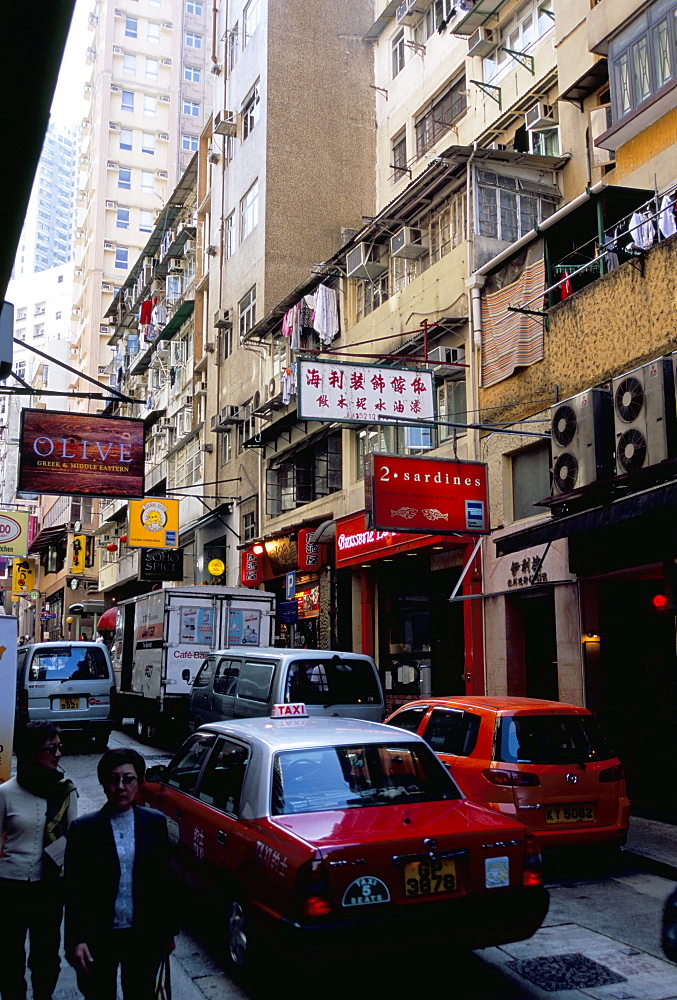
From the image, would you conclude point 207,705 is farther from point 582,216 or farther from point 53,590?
point 53,590

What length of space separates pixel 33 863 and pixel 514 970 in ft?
10.00

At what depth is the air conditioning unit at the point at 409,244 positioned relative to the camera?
803 inches

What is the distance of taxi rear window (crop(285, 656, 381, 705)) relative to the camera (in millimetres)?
12289

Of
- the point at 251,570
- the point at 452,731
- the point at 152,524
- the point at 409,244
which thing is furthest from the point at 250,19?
the point at 452,731

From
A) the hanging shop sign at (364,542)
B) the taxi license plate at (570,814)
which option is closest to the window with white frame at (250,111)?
the hanging shop sign at (364,542)

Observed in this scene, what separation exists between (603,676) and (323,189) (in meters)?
21.6

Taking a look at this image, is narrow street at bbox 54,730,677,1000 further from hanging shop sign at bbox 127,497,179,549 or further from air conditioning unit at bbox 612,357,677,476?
hanging shop sign at bbox 127,497,179,549

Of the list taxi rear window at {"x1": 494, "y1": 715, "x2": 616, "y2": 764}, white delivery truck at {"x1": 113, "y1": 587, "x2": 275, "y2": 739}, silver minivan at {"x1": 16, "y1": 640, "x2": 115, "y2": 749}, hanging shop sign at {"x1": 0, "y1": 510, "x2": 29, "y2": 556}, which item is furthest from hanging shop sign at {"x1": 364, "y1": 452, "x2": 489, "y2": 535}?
hanging shop sign at {"x1": 0, "y1": 510, "x2": 29, "y2": 556}

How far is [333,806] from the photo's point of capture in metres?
5.51

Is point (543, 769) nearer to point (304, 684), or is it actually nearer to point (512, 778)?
point (512, 778)

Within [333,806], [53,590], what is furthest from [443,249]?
[53,590]

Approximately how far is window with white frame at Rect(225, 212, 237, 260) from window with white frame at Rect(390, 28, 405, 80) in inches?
343

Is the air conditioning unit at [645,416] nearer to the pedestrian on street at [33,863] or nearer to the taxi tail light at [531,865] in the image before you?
the taxi tail light at [531,865]

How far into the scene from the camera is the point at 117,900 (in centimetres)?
405
